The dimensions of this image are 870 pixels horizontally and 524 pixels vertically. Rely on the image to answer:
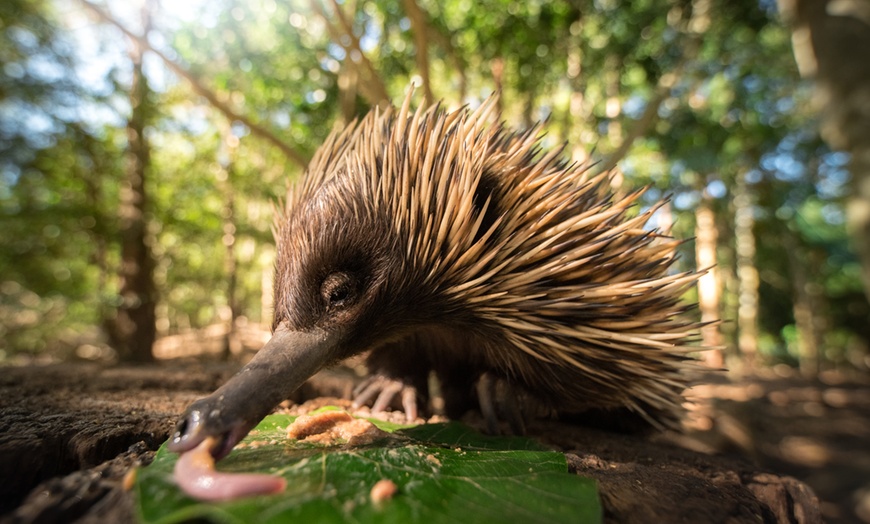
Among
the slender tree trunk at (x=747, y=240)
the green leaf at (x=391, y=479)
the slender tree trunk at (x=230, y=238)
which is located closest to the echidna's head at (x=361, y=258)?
the green leaf at (x=391, y=479)

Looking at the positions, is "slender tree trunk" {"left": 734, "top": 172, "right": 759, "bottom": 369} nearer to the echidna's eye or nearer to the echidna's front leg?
the echidna's front leg

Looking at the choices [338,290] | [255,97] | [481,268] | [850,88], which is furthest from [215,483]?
[255,97]

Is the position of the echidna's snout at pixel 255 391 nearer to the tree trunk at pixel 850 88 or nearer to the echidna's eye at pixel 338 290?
the echidna's eye at pixel 338 290

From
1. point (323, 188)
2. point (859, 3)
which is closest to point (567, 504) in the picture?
point (323, 188)

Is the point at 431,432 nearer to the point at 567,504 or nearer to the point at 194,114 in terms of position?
the point at 567,504

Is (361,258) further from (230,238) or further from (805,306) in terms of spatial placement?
(805,306)

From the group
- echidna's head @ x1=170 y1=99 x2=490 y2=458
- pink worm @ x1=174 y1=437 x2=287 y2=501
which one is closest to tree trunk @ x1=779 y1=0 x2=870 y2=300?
echidna's head @ x1=170 y1=99 x2=490 y2=458
